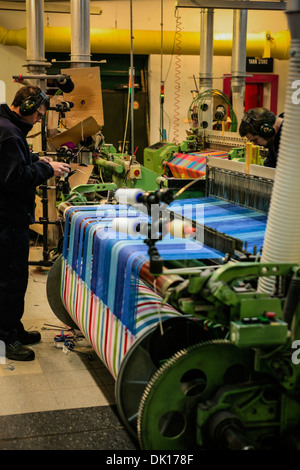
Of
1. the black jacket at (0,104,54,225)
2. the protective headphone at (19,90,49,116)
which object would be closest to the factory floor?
the black jacket at (0,104,54,225)

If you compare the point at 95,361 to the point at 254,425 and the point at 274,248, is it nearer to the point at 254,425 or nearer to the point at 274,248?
the point at 254,425

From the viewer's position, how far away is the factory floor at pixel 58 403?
3230 millimetres

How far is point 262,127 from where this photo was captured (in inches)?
171

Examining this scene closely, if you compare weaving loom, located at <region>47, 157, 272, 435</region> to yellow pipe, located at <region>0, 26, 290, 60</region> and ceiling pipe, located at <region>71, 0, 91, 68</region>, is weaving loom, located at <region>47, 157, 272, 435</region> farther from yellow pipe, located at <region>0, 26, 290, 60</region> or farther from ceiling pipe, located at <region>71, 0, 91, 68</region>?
yellow pipe, located at <region>0, 26, 290, 60</region>

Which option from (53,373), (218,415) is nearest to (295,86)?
(218,415)

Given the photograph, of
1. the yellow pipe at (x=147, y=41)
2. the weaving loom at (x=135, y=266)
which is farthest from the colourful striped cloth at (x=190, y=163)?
the yellow pipe at (x=147, y=41)

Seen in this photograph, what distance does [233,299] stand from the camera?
→ 8.16ft

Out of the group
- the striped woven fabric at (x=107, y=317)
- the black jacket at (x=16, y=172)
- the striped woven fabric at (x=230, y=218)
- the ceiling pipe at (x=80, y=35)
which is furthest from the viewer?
the ceiling pipe at (x=80, y=35)

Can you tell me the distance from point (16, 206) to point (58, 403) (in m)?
1.31

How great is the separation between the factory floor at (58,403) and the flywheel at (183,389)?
19.1 inches

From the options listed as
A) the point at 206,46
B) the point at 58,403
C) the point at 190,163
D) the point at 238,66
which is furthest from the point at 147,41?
A: the point at 58,403

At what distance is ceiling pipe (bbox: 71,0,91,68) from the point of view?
283 inches

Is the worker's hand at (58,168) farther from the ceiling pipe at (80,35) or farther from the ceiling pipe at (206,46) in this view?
the ceiling pipe at (206,46)

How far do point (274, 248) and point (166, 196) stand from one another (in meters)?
0.49
